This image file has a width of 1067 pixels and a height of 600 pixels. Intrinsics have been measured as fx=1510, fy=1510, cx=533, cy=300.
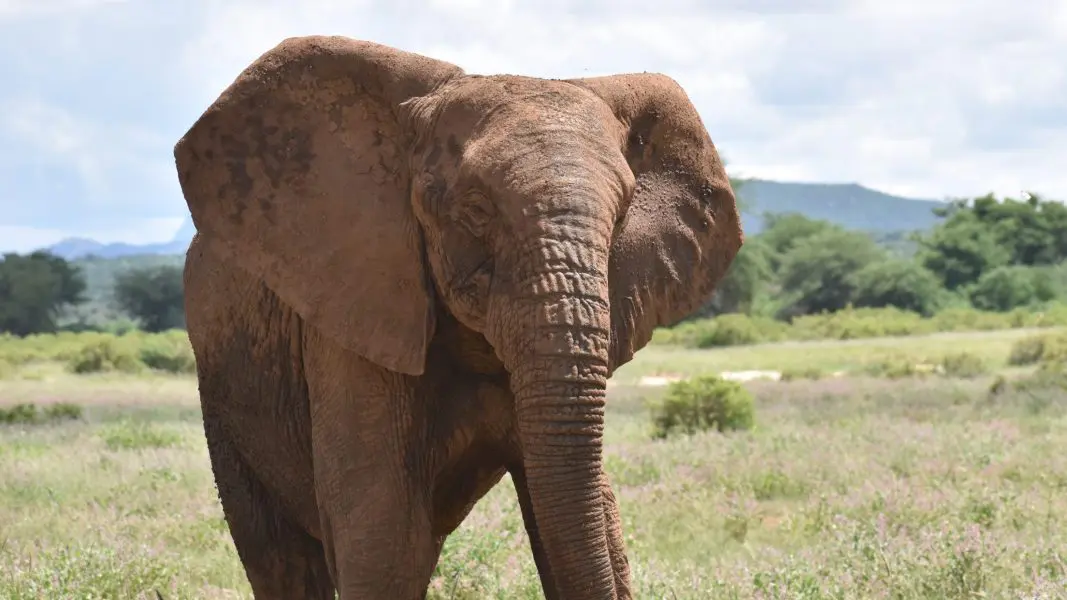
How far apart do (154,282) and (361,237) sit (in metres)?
93.5

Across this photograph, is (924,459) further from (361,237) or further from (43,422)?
(43,422)

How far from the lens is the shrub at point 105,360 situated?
37.6 meters

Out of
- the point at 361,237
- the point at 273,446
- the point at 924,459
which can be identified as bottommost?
the point at 924,459

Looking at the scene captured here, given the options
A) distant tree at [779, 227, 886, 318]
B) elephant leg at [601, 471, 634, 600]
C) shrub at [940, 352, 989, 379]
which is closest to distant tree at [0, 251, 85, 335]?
distant tree at [779, 227, 886, 318]

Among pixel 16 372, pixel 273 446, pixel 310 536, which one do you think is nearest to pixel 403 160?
pixel 273 446

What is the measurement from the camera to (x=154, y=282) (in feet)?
315

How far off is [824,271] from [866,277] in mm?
6223

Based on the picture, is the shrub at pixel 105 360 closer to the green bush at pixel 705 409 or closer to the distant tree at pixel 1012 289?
the green bush at pixel 705 409

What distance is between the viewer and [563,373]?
4.74m

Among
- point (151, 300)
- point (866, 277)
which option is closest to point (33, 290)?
point (151, 300)

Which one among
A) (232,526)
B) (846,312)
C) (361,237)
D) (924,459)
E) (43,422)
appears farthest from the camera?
(846,312)

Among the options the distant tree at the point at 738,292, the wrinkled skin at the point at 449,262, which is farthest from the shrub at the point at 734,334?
the wrinkled skin at the point at 449,262

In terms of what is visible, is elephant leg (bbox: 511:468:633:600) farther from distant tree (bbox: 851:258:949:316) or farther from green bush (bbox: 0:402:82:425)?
distant tree (bbox: 851:258:949:316)

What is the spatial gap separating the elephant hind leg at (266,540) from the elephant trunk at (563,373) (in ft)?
8.27
